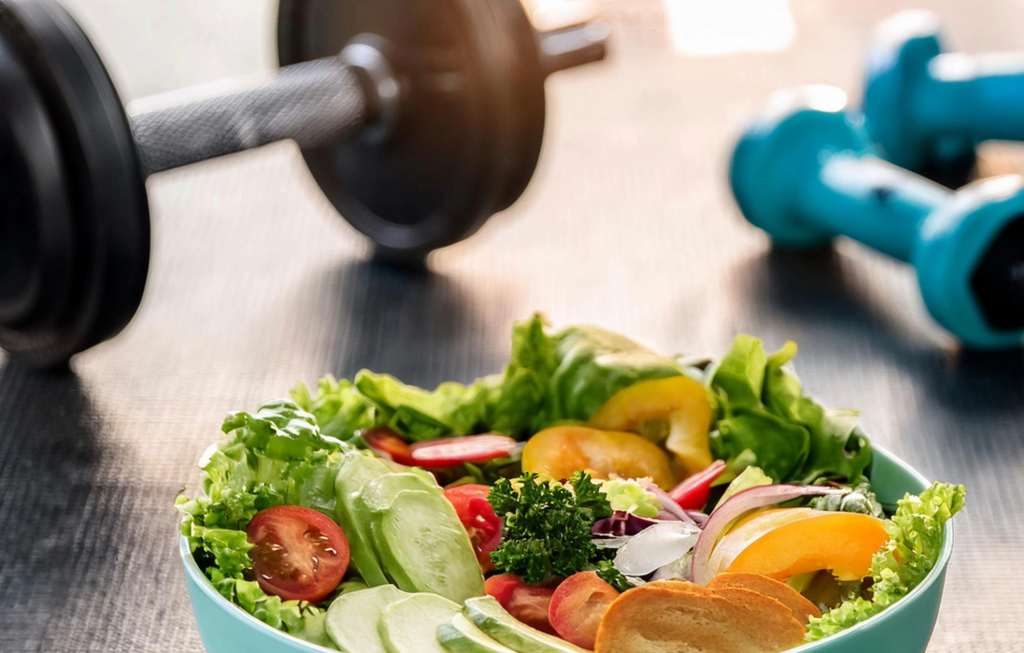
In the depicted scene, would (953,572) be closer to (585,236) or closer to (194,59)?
(585,236)

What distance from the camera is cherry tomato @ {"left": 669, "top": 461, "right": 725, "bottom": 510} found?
0.62 m

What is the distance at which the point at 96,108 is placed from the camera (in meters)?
0.84

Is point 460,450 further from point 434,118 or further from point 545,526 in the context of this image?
point 434,118

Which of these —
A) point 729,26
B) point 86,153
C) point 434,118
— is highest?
point 86,153

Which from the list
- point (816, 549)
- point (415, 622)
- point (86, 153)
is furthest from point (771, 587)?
point (86, 153)

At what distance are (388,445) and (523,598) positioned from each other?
160 mm

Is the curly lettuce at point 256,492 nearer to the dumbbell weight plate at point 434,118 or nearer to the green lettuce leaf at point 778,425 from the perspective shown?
the green lettuce leaf at point 778,425

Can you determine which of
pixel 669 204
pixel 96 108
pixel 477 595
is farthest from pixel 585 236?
pixel 477 595

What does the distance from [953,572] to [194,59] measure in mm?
1516

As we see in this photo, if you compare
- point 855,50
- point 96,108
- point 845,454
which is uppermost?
point 96,108

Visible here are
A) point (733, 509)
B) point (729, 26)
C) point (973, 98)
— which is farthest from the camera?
point (729, 26)

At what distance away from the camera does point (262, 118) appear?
3.52ft

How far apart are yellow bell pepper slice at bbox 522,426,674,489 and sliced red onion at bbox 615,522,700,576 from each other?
3.2 inches

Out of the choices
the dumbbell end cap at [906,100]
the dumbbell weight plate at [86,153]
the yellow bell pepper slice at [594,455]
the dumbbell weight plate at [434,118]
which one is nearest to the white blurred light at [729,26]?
the dumbbell end cap at [906,100]
